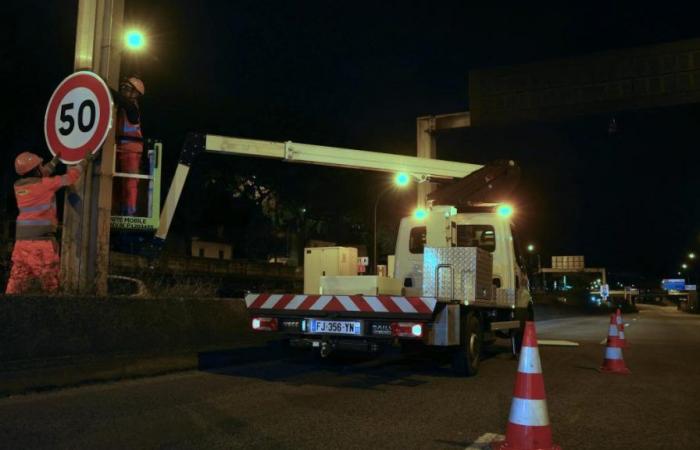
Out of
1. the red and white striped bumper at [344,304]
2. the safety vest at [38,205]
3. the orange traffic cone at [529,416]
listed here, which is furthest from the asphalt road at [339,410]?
the safety vest at [38,205]

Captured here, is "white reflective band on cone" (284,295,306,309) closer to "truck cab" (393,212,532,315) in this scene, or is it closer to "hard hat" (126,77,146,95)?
"truck cab" (393,212,532,315)

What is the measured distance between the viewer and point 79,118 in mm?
7594

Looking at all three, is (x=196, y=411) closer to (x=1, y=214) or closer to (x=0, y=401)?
(x=0, y=401)

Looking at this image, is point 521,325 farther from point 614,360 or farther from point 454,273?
point 454,273

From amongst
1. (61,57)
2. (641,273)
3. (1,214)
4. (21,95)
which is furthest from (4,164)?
(641,273)

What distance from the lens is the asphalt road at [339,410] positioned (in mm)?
4996

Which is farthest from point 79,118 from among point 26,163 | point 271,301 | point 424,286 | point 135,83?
point 424,286

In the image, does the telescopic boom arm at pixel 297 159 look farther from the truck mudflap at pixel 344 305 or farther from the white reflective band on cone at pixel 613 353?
the white reflective band on cone at pixel 613 353

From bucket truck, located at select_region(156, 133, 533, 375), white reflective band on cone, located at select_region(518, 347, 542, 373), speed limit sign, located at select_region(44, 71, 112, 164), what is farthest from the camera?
bucket truck, located at select_region(156, 133, 533, 375)

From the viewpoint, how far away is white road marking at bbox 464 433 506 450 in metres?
4.81

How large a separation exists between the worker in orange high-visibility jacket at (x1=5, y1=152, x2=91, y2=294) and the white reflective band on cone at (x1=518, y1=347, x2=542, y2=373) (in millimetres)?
5350

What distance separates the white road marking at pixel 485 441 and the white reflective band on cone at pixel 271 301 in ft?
12.8

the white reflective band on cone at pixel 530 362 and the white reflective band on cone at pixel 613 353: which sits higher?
the white reflective band on cone at pixel 530 362

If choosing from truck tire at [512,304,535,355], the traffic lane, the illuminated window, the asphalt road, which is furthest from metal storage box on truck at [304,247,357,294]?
the traffic lane
